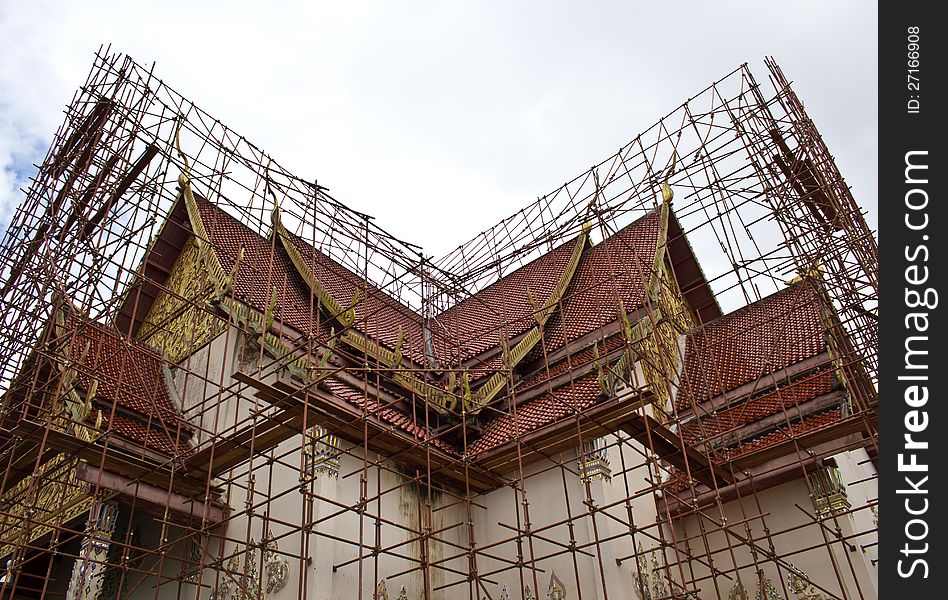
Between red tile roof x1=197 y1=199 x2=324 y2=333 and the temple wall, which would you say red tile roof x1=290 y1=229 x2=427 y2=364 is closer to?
red tile roof x1=197 y1=199 x2=324 y2=333

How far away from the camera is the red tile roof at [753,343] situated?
9.32 m

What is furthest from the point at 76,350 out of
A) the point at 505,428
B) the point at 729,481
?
the point at 729,481

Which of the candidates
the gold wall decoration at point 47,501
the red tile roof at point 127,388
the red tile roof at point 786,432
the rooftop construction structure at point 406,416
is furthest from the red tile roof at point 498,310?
the gold wall decoration at point 47,501

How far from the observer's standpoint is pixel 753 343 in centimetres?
1028

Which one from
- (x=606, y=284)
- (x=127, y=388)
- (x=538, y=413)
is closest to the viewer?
(x=127, y=388)

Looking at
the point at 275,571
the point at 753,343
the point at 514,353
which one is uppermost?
the point at 753,343

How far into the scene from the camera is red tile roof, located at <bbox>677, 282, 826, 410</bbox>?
932 cm

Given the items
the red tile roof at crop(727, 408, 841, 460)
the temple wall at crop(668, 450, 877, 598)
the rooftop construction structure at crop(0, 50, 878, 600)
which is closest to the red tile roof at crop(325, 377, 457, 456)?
the rooftop construction structure at crop(0, 50, 878, 600)

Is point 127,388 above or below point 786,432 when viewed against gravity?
above

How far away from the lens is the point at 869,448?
775 cm

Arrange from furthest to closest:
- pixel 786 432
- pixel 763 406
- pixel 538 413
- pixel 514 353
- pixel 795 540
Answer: pixel 514 353 < pixel 763 406 < pixel 538 413 < pixel 786 432 < pixel 795 540

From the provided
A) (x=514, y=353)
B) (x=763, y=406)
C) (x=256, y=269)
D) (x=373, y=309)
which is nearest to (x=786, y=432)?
(x=763, y=406)

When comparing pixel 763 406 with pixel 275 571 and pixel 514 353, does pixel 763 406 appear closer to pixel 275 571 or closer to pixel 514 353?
pixel 514 353
